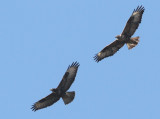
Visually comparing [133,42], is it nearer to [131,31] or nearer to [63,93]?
[131,31]

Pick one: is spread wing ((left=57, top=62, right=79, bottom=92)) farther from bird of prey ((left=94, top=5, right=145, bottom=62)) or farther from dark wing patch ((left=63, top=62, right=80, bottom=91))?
bird of prey ((left=94, top=5, right=145, bottom=62))

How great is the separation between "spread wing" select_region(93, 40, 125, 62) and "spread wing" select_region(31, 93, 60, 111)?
10.5 ft

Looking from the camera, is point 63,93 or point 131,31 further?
point 131,31

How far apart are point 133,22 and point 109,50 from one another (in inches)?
71.2

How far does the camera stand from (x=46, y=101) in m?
23.0

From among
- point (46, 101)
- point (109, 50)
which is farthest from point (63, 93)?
point (109, 50)

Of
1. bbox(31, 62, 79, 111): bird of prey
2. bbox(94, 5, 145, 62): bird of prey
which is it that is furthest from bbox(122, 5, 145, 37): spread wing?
bbox(31, 62, 79, 111): bird of prey

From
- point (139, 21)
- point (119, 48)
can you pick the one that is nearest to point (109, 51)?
point (119, 48)

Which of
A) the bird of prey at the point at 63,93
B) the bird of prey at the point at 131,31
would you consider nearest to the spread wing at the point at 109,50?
the bird of prey at the point at 131,31

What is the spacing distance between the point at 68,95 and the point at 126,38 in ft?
12.5

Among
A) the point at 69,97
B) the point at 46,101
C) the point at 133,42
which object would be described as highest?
the point at 133,42

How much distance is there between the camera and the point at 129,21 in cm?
2417

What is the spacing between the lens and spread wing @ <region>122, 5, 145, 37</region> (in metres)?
24.1

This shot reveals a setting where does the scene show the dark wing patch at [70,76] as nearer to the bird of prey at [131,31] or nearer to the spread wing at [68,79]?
the spread wing at [68,79]
